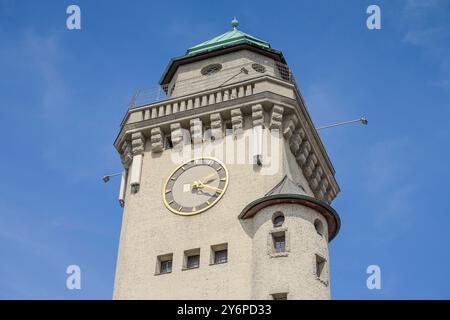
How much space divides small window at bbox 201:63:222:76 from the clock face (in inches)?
330

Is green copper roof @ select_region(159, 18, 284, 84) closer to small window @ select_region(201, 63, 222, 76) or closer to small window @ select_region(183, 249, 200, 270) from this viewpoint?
small window @ select_region(201, 63, 222, 76)

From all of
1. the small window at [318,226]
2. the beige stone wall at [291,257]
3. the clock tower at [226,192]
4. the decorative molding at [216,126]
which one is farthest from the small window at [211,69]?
the small window at [318,226]

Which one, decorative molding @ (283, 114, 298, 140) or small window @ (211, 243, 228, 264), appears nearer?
small window @ (211, 243, 228, 264)

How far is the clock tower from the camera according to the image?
36156mm

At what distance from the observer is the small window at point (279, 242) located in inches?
1417

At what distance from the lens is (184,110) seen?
44.0m

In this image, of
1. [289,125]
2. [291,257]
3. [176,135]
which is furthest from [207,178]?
[291,257]

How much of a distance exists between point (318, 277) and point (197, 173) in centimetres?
894

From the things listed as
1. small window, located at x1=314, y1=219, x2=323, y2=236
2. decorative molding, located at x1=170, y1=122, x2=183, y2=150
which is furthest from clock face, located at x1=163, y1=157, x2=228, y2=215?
small window, located at x1=314, y1=219, x2=323, y2=236
